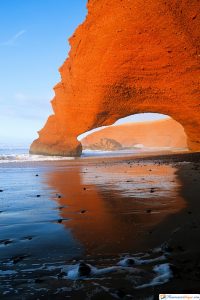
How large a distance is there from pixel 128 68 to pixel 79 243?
24.1m

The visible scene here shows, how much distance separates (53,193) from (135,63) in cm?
1970

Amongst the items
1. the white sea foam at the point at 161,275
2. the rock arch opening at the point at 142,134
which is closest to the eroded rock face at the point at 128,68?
the white sea foam at the point at 161,275

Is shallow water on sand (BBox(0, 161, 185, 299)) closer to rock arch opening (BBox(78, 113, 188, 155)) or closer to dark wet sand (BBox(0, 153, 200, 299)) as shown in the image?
dark wet sand (BBox(0, 153, 200, 299))

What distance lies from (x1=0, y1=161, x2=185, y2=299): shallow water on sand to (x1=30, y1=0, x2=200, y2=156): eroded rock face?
712 inches

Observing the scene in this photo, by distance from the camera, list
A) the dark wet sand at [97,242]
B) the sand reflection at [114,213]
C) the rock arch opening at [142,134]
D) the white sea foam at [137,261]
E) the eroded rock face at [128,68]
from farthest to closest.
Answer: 1. the rock arch opening at [142,134]
2. the eroded rock face at [128,68]
3. the sand reflection at [114,213]
4. the white sea foam at [137,261]
5. the dark wet sand at [97,242]

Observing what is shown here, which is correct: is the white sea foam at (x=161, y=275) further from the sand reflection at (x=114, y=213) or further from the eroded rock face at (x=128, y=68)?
the eroded rock face at (x=128, y=68)

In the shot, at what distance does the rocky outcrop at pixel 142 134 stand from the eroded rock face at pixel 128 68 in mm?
73809

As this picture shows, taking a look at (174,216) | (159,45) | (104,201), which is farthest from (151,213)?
(159,45)

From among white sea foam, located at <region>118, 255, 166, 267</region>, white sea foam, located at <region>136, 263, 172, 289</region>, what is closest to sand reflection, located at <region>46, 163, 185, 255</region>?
white sea foam, located at <region>118, 255, 166, 267</region>

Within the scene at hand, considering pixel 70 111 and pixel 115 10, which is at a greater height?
pixel 115 10

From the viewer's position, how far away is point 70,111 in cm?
3438

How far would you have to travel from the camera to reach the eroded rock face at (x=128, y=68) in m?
22.2

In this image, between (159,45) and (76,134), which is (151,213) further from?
(76,134)

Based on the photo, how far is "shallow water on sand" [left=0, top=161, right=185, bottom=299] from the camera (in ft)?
8.96
